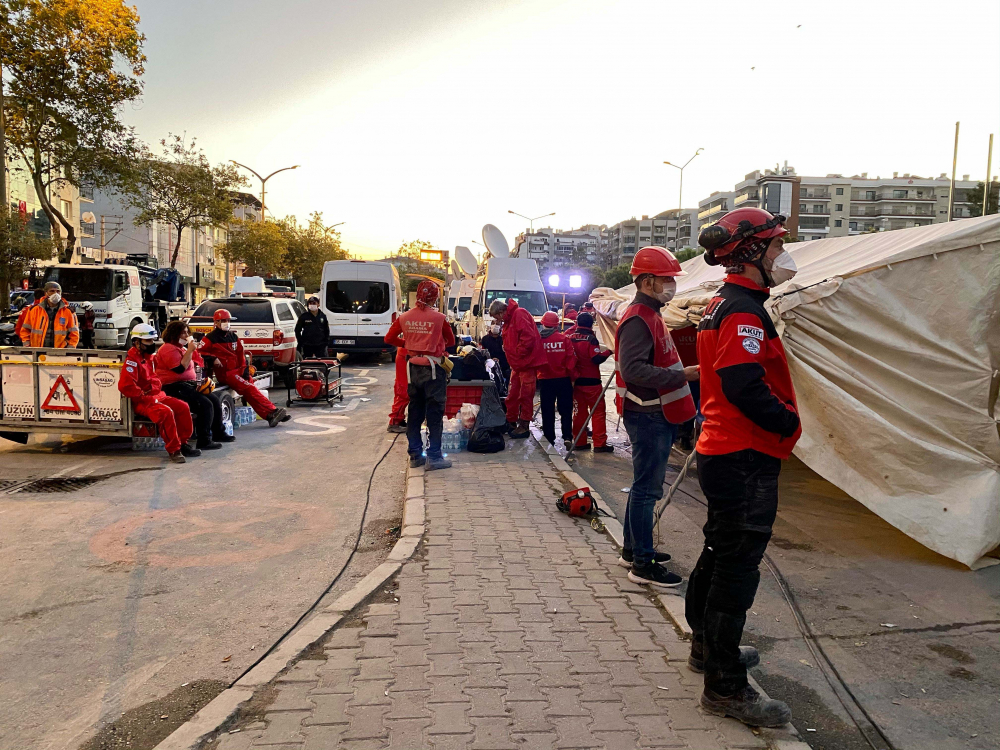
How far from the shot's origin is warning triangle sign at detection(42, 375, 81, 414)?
8.48 m

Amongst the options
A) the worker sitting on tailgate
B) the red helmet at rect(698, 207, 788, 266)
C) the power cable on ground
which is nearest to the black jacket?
the worker sitting on tailgate

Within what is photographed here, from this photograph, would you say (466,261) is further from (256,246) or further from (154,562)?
(154,562)

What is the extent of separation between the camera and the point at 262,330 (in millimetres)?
14867

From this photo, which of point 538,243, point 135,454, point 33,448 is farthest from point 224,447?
point 538,243

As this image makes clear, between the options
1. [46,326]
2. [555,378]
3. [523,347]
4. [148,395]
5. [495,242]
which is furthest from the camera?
[495,242]

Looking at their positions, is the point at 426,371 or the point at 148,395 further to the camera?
the point at 148,395

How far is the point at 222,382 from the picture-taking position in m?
10.2

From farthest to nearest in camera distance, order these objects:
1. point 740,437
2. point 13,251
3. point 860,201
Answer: point 860,201 → point 13,251 → point 740,437

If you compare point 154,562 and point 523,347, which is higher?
point 523,347

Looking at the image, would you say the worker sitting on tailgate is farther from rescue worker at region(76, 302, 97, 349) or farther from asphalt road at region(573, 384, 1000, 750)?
rescue worker at region(76, 302, 97, 349)

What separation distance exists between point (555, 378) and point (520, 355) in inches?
22.8

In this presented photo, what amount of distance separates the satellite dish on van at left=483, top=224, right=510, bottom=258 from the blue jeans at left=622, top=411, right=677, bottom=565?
18.0 metres

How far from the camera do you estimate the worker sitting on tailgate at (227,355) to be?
10066mm

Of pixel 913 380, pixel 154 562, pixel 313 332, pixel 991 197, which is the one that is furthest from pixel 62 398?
pixel 991 197
